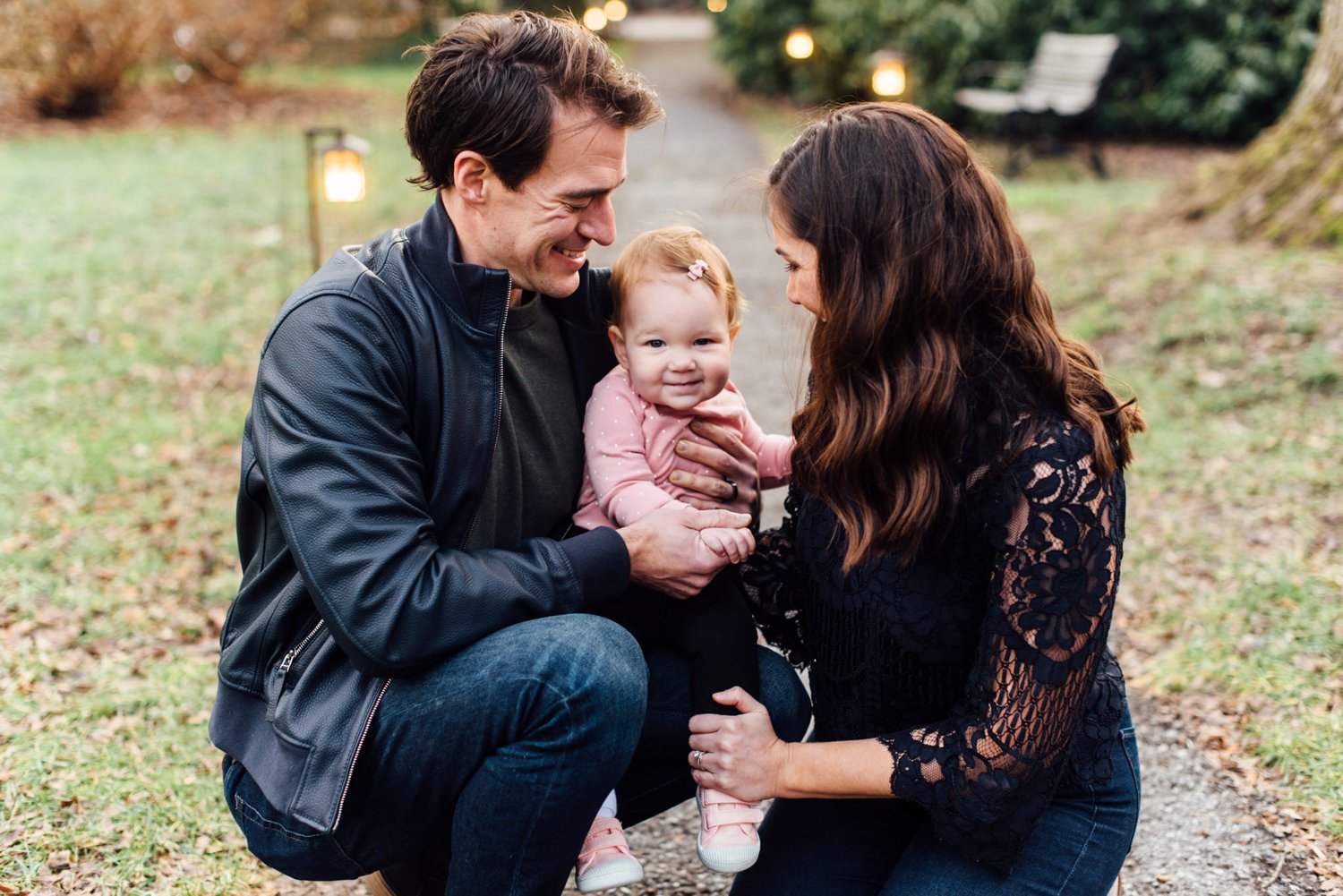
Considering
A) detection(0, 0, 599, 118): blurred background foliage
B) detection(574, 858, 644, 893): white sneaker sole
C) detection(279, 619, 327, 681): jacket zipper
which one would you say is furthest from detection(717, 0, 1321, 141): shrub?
detection(279, 619, 327, 681): jacket zipper

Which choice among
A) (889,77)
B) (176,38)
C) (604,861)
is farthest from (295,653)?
(176,38)

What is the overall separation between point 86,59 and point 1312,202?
12053 mm

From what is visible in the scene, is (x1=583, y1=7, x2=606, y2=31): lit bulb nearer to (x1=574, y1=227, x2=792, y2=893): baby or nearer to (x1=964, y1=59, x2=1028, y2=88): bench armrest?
(x1=964, y1=59, x2=1028, y2=88): bench armrest

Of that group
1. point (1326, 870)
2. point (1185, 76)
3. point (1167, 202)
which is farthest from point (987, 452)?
point (1185, 76)

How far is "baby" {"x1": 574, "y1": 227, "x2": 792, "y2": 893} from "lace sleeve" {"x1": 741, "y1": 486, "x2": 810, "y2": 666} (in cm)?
5

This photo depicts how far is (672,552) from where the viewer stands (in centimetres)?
217

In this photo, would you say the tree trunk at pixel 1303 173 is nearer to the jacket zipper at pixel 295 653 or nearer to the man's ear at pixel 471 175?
the man's ear at pixel 471 175

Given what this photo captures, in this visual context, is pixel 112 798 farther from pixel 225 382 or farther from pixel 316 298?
pixel 225 382

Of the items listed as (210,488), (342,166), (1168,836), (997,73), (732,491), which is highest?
(997,73)

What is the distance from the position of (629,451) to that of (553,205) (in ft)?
1.69

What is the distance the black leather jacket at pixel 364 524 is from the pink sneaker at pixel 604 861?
1.47ft

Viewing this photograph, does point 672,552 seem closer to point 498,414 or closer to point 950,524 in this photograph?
point 498,414

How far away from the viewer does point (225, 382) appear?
20.0 ft

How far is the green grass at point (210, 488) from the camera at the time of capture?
2.89 meters
